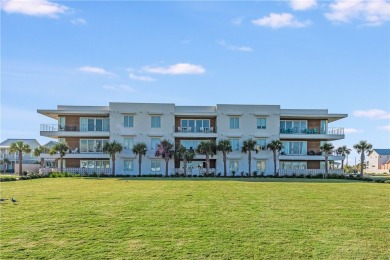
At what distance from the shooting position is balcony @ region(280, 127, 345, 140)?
52.3 m

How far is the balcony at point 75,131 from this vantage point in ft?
166

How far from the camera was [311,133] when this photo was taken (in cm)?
5259

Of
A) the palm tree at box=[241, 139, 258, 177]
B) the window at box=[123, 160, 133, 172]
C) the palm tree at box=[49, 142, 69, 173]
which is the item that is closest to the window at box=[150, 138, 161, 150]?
the window at box=[123, 160, 133, 172]

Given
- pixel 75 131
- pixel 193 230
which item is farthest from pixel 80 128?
pixel 193 230

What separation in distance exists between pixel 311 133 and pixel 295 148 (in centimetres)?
250

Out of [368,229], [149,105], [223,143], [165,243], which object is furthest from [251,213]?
[149,105]

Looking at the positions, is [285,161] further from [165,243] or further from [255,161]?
[165,243]

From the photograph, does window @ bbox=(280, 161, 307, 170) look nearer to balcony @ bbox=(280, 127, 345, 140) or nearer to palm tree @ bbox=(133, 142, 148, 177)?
balcony @ bbox=(280, 127, 345, 140)

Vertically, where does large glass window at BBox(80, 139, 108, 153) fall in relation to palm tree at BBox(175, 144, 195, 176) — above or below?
above

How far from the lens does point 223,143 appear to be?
158ft

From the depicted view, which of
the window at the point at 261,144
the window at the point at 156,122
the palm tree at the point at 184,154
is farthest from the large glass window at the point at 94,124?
the window at the point at 261,144

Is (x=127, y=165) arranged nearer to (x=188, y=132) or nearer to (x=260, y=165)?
(x=188, y=132)

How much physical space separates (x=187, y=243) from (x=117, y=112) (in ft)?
136

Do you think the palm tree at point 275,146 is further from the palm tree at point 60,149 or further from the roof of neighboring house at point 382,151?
the roof of neighboring house at point 382,151
